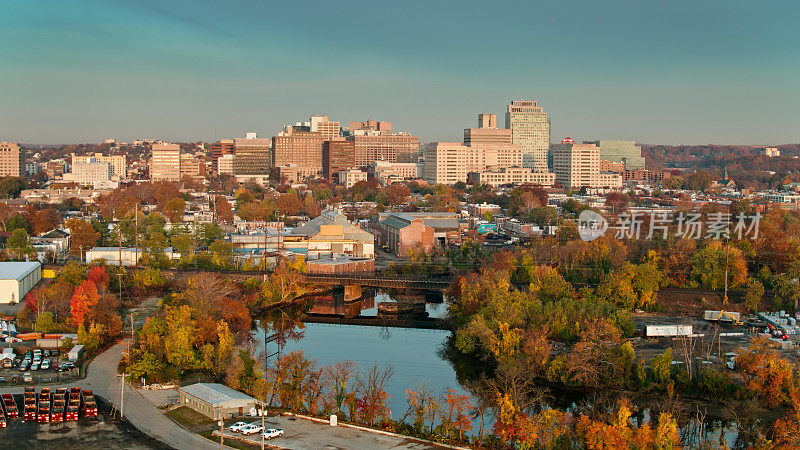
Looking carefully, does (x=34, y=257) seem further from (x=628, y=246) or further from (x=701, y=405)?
(x=701, y=405)

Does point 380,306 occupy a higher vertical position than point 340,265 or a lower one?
lower

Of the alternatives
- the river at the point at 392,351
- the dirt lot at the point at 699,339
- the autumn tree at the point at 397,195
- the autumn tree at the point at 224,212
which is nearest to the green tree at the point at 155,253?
the river at the point at 392,351

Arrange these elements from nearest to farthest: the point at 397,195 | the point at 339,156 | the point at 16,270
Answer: the point at 16,270, the point at 397,195, the point at 339,156

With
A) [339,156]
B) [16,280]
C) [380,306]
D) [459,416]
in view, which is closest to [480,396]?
[459,416]

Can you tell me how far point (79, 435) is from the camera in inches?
382

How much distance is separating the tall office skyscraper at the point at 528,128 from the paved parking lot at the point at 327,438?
6588 centimetres

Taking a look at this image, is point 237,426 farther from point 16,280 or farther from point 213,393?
point 16,280

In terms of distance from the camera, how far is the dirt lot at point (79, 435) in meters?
9.37

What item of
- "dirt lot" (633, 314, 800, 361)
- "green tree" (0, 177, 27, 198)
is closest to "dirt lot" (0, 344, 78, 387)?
"dirt lot" (633, 314, 800, 361)

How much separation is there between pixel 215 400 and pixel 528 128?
6772 centimetres

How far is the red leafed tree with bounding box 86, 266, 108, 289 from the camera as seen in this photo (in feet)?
61.4

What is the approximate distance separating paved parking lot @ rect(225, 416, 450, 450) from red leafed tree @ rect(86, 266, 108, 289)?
394 inches

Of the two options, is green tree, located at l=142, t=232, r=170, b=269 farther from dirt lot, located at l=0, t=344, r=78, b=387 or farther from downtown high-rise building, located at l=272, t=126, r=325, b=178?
downtown high-rise building, located at l=272, t=126, r=325, b=178

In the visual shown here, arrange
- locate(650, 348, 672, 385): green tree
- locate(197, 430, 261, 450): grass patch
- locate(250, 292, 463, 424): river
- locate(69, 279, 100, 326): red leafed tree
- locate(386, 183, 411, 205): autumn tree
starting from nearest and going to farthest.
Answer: locate(197, 430, 261, 450): grass patch < locate(650, 348, 672, 385): green tree < locate(250, 292, 463, 424): river < locate(69, 279, 100, 326): red leafed tree < locate(386, 183, 411, 205): autumn tree
